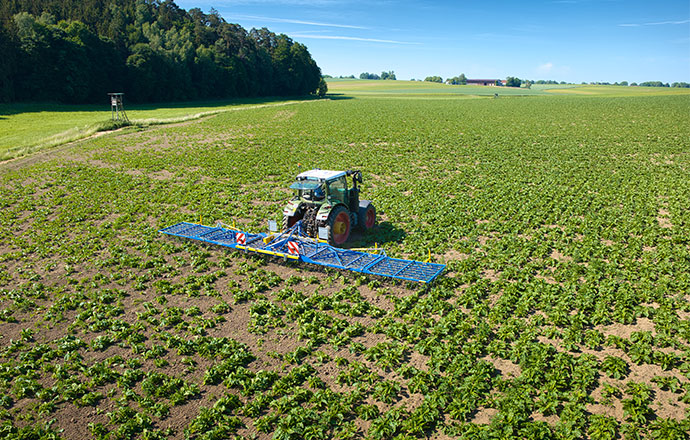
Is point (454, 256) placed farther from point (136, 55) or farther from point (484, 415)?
point (136, 55)

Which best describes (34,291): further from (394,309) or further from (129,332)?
(394,309)

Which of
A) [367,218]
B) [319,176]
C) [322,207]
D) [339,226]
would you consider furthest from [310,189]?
[367,218]

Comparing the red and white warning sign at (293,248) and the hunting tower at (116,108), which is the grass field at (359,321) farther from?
the hunting tower at (116,108)

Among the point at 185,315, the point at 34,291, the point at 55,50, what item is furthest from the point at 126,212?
the point at 55,50


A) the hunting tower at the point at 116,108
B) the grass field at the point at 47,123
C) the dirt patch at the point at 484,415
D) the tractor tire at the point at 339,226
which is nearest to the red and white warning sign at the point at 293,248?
the tractor tire at the point at 339,226

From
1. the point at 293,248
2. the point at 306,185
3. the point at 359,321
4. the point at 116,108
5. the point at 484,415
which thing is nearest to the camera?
the point at 484,415

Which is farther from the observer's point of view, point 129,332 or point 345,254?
point 345,254
